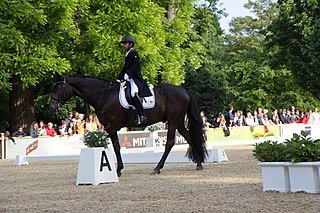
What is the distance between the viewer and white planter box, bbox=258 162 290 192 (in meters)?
11.0

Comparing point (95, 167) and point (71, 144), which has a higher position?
point (71, 144)

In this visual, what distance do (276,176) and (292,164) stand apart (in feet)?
1.53

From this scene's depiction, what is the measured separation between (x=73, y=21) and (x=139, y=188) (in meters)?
20.8

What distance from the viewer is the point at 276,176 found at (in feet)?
36.6

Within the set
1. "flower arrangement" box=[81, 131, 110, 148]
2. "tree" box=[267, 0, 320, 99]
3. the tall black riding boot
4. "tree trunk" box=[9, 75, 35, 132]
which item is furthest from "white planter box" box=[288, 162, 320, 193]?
"tree" box=[267, 0, 320, 99]

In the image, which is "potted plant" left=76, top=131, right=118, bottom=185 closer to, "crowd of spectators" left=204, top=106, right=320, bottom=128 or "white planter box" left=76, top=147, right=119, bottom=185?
"white planter box" left=76, top=147, right=119, bottom=185

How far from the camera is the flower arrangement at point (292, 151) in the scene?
10688mm

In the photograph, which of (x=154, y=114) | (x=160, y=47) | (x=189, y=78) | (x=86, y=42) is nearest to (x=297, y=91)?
(x=189, y=78)

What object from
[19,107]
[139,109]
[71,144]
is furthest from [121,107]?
[19,107]

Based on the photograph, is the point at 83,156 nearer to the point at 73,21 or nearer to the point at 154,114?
the point at 154,114

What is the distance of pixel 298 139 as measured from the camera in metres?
11.2

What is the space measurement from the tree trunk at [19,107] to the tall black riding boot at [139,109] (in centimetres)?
1746

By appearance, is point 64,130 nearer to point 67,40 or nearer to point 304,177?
point 67,40

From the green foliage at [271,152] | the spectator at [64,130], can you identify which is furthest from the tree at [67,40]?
the green foliage at [271,152]
